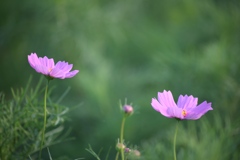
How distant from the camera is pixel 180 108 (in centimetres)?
44

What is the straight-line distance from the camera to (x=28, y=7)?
131 cm

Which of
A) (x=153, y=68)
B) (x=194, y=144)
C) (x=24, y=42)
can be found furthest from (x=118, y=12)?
(x=194, y=144)

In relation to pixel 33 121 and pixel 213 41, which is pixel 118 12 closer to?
pixel 213 41

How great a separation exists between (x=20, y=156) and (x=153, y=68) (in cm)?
92

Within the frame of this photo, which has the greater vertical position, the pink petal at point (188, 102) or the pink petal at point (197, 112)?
the pink petal at point (188, 102)

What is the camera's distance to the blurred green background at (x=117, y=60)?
3.66 ft

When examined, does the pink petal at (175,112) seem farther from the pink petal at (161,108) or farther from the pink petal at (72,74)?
the pink petal at (72,74)

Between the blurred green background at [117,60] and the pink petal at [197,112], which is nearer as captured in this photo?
the pink petal at [197,112]

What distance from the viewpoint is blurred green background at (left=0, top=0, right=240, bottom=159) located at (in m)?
1.12

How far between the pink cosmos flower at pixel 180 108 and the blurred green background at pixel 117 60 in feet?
1.80

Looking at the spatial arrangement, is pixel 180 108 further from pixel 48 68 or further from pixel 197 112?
pixel 48 68

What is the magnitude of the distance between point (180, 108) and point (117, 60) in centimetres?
117

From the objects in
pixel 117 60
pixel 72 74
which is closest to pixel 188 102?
pixel 72 74

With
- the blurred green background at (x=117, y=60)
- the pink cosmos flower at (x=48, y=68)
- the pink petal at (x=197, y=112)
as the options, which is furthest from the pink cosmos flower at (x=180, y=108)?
the blurred green background at (x=117, y=60)
